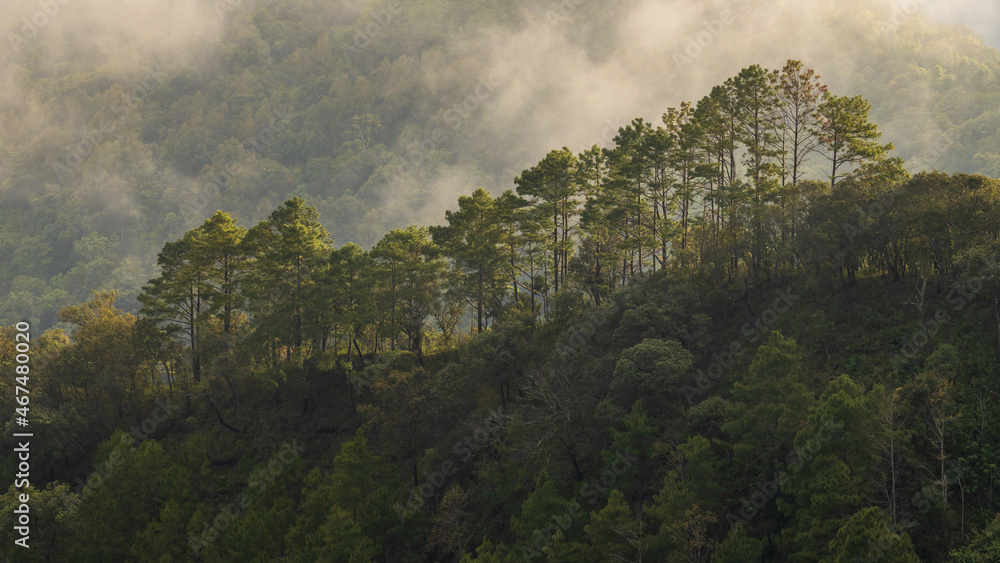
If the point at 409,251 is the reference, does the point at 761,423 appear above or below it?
below

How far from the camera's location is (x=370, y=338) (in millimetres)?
76750

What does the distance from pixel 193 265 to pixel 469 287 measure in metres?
27.9

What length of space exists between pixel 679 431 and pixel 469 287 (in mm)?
27422

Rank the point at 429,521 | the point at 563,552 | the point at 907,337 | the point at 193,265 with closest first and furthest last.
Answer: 1. the point at 563,552
2. the point at 907,337
3. the point at 429,521
4. the point at 193,265

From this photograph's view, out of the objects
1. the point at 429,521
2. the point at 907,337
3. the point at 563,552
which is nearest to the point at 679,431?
the point at 563,552

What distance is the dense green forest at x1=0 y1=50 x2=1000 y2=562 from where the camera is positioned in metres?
38.1

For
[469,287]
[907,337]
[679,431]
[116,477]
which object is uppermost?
[469,287]

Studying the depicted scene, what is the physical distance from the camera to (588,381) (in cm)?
5125

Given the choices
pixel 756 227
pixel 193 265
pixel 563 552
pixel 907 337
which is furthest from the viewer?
pixel 193 265

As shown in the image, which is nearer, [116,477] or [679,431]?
[679,431]

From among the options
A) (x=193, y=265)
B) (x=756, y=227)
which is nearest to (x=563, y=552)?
(x=756, y=227)

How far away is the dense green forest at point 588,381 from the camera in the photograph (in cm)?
3809

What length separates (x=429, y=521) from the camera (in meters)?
52.2

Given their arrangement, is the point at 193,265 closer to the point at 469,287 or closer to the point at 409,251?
the point at 409,251
